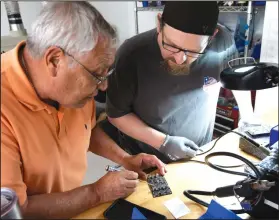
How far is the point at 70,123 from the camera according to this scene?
769mm

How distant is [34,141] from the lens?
534 millimetres

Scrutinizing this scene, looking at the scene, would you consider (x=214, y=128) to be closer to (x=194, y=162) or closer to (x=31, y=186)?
(x=194, y=162)

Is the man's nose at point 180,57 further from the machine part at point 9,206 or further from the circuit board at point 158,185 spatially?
the machine part at point 9,206

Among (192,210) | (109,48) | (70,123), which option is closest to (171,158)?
(192,210)

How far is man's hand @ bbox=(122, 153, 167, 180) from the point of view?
99 centimetres

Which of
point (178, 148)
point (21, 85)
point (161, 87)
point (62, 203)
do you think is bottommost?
point (178, 148)

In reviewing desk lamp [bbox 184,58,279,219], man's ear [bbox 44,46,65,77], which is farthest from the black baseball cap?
man's ear [bbox 44,46,65,77]

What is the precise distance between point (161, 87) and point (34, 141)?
74 centimetres

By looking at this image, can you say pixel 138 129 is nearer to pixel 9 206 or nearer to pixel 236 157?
pixel 236 157

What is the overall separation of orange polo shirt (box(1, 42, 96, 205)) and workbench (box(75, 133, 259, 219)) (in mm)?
148

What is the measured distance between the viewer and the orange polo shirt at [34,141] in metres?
0.45

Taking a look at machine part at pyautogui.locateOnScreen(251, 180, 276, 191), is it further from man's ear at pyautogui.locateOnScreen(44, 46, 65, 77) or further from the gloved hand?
man's ear at pyautogui.locateOnScreen(44, 46, 65, 77)

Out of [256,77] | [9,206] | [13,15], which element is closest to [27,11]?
[13,15]

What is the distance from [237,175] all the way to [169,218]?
0.28 meters
